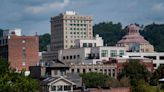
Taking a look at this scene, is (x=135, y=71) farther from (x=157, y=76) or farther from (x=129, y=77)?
(x=157, y=76)

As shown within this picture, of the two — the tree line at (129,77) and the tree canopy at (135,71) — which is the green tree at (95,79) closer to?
the tree line at (129,77)

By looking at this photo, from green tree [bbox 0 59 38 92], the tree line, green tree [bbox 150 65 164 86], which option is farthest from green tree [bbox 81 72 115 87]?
green tree [bbox 0 59 38 92]

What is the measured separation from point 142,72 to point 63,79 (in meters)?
58.0

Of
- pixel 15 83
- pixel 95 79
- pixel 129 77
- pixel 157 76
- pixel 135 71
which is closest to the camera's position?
pixel 15 83

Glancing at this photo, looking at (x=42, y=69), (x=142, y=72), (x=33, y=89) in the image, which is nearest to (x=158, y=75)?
(x=142, y=72)

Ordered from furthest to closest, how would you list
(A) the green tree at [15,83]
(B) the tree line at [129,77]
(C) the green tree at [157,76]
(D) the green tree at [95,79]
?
(C) the green tree at [157,76] → (D) the green tree at [95,79] → (B) the tree line at [129,77] → (A) the green tree at [15,83]

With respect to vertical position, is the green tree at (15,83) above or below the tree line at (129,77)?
above

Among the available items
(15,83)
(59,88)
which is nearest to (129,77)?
(59,88)

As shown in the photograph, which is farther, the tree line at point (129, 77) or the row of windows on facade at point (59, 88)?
the tree line at point (129, 77)

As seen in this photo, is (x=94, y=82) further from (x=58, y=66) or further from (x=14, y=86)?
(x=14, y=86)

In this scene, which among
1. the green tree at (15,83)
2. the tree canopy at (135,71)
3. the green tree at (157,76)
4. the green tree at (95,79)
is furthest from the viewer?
the tree canopy at (135,71)

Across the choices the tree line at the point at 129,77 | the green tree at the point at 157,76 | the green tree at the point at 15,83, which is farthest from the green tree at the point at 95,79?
the green tree at the point at 15,83

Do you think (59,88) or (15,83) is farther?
(59,88)

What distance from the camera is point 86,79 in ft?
531
